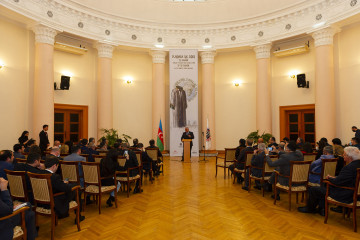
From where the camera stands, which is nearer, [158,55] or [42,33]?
[42,33]

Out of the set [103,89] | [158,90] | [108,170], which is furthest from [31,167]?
[158,90]

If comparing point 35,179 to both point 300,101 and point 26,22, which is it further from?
point 300,101

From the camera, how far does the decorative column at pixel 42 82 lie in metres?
8.73

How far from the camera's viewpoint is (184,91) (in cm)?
1174

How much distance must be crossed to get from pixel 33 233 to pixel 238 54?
1169 cm

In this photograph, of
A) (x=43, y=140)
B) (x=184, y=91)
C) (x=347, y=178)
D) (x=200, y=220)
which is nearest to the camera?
(x=347, y=178)

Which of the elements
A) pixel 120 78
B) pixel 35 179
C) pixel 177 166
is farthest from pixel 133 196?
pixel 120 78

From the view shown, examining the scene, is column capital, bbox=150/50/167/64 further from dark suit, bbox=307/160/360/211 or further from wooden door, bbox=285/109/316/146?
dark suit, bbox=307/160/360/211

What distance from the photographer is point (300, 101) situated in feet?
35.4

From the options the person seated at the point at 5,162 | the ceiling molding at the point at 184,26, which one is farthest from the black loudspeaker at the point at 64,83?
the person seated at the point at 5,162

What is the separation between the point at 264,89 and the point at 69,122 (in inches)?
341

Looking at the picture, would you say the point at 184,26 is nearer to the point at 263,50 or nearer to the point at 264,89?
the point at 263,50

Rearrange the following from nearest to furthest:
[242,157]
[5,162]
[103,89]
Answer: [5,162]
[242,157]
[103,89]

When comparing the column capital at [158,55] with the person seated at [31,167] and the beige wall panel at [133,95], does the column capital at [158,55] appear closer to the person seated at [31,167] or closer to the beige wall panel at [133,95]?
the beige wall panel at [133,95]
